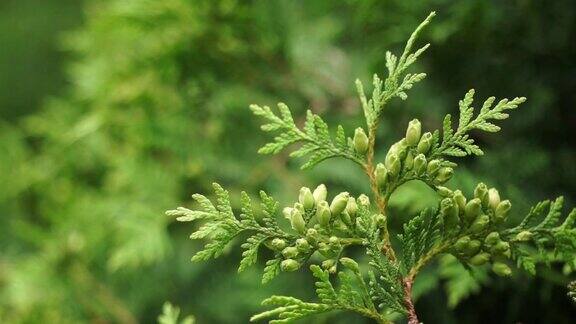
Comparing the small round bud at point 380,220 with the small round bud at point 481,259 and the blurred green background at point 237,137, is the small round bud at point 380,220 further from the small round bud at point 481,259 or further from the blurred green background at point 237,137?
the blurred green background at point 237,137

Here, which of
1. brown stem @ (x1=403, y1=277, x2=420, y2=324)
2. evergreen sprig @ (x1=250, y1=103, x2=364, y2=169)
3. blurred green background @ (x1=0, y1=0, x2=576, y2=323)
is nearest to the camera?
brown stem @ (x1=403, y1=277, x2=420, y2=324)

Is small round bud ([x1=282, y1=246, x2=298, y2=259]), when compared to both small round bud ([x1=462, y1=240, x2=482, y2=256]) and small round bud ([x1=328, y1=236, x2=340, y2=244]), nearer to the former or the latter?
small round bud ([x1=328, y1=236, x2=340, y2=244])

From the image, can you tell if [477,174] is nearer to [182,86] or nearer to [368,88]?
[368,88]

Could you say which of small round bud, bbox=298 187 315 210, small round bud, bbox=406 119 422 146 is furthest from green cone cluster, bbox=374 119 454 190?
small round bud, bbox=298 187 315 210

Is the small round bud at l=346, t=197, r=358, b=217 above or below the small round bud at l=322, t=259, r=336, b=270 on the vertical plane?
above

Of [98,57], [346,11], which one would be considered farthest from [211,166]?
[98,57]

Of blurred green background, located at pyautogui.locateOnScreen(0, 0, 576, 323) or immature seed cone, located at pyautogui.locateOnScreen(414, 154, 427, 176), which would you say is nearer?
immature seed cone, located at pyautogui.locateOnScreen(414, 154, 427, 176)

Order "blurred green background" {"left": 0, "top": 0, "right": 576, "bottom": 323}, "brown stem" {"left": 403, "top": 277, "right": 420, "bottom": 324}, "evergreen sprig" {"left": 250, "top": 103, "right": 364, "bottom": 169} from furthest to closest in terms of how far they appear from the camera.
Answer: "blurred green background" {"left": 0, "top": 0, "right": 576, "bottom": 323}, "evergreen sprig" {"left": 250, "top": 103, "right": 364, "bottom": 169}, "brown stem" {"left": 403, "top": 277, "right": 420, "bottom": 324}
